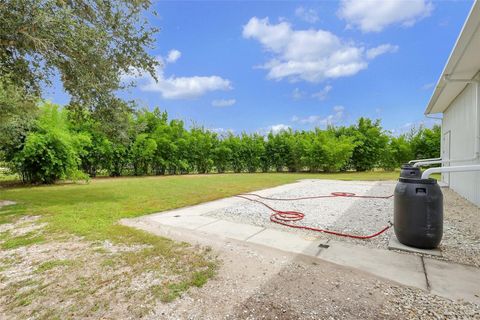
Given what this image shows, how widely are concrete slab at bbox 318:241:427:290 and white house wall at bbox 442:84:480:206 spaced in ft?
12.7

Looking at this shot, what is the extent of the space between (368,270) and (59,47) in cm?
619

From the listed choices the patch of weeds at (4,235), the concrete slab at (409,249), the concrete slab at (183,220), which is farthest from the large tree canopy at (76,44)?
the concrete slab at (409,249)

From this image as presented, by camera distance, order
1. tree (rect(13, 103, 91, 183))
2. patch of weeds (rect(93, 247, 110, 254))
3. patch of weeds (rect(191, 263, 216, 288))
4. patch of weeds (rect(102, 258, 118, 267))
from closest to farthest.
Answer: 1. patch of weeds (rect(191, 263, 216, 288))
2. patch of weeds (rect(102, 258, 118, 267))
3. patch of weeds (rect(93, 247, 110, 254))
4. tree (rect(13, 103, 91, 183))

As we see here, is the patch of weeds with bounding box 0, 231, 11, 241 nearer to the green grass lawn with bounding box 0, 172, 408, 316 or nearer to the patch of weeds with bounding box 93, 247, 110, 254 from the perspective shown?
the green grass lawn with bounding box 0, 172, 408, 316

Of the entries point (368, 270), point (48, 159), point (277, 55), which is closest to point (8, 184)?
point (48, 159)

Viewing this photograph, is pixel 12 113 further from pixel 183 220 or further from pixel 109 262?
pixel 109 262

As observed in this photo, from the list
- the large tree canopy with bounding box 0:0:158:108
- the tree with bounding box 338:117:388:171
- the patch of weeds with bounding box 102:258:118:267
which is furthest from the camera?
the tree with bounding box 338:117:388:171

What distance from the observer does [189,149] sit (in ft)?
55.7

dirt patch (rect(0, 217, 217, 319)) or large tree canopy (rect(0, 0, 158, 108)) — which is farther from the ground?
large tree canopy (rect(0, 0, 158, 108))

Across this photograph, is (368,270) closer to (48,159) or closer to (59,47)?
(59,47)

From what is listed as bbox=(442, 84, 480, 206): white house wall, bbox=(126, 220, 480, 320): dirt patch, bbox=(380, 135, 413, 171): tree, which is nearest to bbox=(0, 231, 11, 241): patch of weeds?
bbox=(126, 220, 480, 320): dirt patch

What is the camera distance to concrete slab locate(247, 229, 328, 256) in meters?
2.74

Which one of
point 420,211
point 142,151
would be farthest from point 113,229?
point 142,151

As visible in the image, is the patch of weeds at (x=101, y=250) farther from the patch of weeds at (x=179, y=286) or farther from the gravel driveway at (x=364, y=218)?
the gravel driveway at (x=364, y=218)
